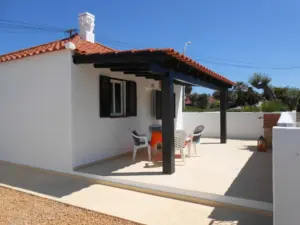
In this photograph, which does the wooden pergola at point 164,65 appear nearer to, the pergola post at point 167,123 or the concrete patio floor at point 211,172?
the pergola post at point 167,123

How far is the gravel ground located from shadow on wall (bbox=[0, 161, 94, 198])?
1.72 ft

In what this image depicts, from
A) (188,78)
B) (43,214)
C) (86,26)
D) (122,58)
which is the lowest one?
(43,214)

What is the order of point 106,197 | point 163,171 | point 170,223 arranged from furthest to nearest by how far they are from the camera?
point 163,171 < point 106,197 < point 170,223

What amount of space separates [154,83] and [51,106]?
5.84 meters

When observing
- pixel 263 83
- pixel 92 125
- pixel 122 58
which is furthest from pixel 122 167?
pixel 263 83

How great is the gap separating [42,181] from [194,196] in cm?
435

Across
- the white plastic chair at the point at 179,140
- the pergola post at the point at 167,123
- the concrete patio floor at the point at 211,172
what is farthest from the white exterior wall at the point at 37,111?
the white plastic chair at the point at 179,140

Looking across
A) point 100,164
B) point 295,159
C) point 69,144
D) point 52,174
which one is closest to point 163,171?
point 100,164

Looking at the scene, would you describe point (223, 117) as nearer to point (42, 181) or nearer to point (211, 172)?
point (211, 172)

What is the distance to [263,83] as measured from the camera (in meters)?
39.8

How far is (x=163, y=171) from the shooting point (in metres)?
6.93

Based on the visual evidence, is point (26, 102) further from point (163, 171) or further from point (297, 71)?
point (297, 71)

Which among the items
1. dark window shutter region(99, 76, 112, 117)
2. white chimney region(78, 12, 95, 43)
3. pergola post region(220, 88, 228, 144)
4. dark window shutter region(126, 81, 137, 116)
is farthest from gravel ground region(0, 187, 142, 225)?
pergola post region(220, 88, 228, 144)

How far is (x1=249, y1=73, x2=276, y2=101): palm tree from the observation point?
39.0 m
